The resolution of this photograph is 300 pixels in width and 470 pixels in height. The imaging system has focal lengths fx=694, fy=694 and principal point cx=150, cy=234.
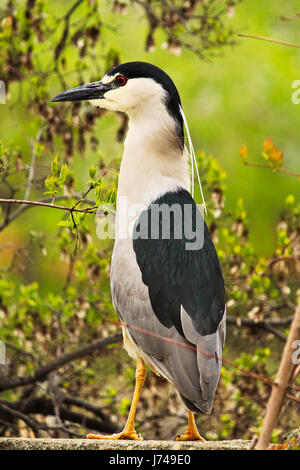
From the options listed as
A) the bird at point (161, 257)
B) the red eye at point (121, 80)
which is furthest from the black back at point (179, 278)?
the red eye at point (121, 80)

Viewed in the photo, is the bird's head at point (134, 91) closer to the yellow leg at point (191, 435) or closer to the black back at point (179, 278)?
the black back at point (179, 278)

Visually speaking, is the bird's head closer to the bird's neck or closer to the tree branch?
the bird's neck

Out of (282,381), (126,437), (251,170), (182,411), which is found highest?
(282,381)

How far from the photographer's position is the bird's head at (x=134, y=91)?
9.66 ft

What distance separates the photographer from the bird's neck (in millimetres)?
2791

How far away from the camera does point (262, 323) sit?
383cm

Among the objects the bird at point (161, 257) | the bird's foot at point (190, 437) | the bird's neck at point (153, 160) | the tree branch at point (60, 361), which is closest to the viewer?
the bird at point (161, 257)

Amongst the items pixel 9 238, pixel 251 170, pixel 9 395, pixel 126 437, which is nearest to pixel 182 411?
pixel 9 395

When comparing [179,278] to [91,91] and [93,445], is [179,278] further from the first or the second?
[91,91]

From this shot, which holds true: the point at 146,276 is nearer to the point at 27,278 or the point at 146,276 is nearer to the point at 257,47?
the point at 27,278

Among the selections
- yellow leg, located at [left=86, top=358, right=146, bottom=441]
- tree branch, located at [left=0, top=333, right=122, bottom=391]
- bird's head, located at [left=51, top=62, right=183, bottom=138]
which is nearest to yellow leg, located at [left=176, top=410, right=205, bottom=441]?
yellow leg, located at [left=86, top=358, right=146, bottom=441]
